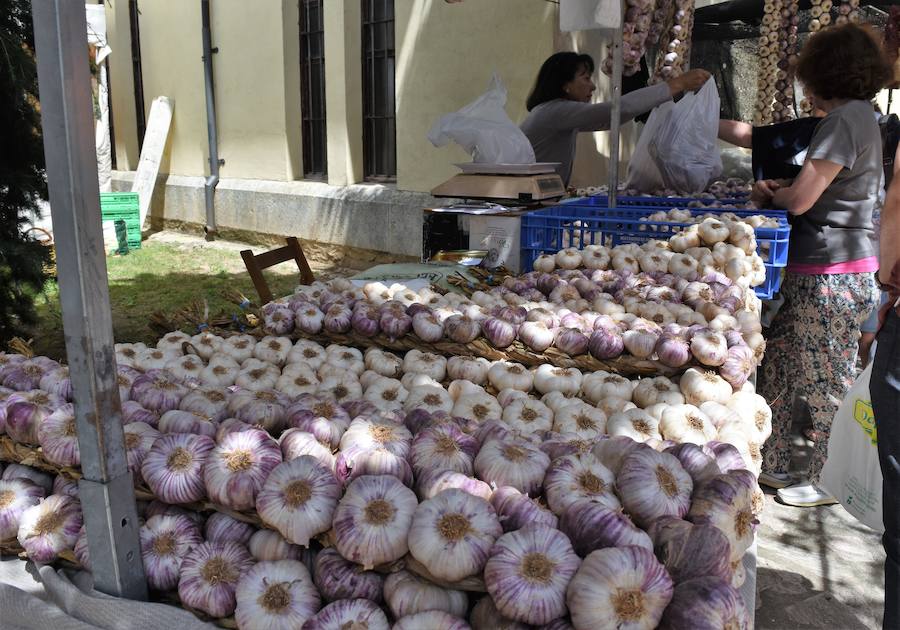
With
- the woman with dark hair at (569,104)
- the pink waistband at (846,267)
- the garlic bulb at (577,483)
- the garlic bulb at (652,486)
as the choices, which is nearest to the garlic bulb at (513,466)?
the garlic bulb at (577,483)

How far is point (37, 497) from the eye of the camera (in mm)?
1471

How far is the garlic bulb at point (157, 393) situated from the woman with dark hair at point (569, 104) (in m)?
3.46

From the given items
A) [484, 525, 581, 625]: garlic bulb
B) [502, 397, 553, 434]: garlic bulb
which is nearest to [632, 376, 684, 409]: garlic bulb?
[502, 397, 553, 434]: garlic bulb

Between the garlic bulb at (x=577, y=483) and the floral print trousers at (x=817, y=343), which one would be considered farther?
the floral print trousers at (x=817, y=343)

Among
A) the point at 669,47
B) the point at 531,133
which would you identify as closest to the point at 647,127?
the point at 531,133

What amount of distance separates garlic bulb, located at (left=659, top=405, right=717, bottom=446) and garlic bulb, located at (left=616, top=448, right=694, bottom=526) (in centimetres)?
47

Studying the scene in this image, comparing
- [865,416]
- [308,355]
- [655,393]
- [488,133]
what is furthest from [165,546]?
[488,133]

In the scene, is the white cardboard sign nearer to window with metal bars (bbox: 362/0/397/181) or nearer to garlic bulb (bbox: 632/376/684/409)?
window with metal bars (bbox: 362/0/397/181)

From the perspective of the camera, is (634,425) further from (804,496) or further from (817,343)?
(804,496)

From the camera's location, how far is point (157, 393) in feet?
5.54

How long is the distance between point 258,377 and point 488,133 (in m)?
2.43

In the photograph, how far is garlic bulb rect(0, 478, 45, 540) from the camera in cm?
142

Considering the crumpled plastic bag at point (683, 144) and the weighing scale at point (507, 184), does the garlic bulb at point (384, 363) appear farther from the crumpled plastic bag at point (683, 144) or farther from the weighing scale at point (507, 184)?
the crumpled plastic bag at point (683, 144)

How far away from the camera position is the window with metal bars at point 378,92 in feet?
26.4
